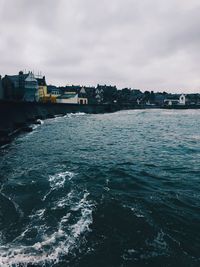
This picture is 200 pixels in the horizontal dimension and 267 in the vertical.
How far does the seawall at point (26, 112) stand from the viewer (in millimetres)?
42287

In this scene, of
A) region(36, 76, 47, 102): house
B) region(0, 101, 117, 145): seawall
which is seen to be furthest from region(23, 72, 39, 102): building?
region(0, 101, 117, 145): seawall

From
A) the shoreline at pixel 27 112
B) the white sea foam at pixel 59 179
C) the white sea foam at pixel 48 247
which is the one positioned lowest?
the white sea foam at pixel 48 247

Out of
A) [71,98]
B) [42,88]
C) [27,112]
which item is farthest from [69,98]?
[27,112]

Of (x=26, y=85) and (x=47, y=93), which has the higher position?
(x=26, y=85)

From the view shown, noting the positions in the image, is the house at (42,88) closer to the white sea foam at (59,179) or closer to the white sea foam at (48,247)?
the white sea foam at (59,179)

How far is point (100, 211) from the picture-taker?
1419 cm

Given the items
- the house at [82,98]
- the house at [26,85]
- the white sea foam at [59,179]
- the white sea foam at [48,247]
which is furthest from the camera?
the house at [82,98]

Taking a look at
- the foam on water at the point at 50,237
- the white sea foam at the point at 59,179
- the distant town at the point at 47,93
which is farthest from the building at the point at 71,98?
the foam on water at the point at 50,237

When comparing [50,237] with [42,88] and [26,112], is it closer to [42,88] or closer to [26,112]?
[26,112]

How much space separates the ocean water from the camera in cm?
1042

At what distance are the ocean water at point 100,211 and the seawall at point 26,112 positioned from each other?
53.7ft

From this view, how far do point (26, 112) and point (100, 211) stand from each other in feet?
182

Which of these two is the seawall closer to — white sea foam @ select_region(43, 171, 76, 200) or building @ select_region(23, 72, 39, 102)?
white sea foam @ select_region(43, 171, 76, 200)

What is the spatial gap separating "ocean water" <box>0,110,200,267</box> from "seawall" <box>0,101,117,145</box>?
53.7 ft
